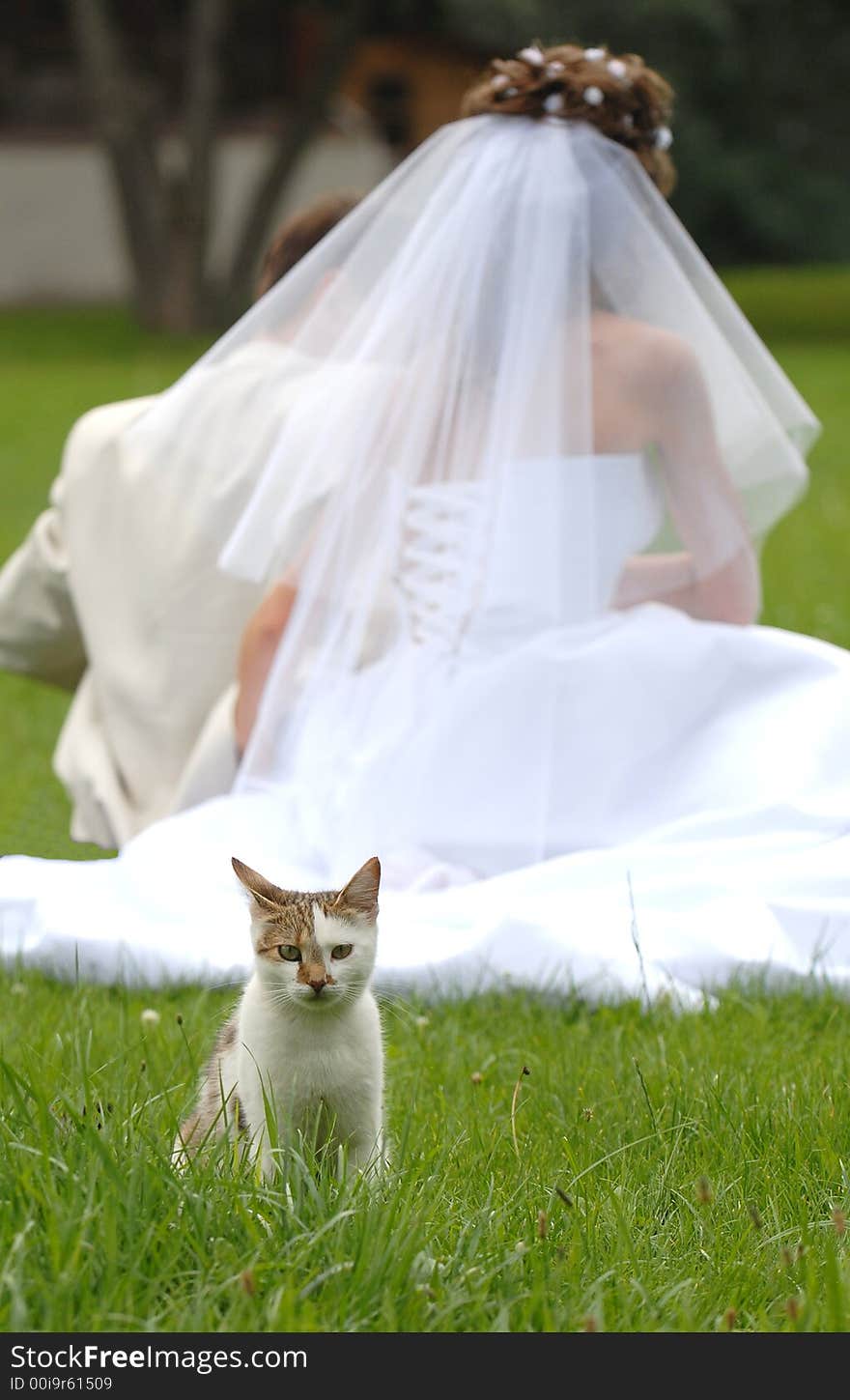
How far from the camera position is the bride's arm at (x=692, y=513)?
4.88m

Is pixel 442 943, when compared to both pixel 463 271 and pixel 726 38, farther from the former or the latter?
pixel 726 38

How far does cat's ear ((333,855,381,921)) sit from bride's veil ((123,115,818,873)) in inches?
74.2

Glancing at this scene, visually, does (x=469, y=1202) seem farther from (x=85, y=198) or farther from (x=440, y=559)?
(x=85, y=198)

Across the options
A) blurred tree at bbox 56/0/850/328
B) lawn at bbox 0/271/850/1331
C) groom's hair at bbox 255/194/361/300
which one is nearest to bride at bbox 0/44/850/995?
lawn at bbox 0/271/850/1331

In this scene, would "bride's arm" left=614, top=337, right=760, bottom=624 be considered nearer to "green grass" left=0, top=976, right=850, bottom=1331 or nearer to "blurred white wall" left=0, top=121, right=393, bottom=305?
"green grass" left=0, top=976, right=850, bottom=1331

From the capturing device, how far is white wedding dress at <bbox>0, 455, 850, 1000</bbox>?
416 centimetres

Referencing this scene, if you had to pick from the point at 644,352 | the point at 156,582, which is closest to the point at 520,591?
the point at 644,352

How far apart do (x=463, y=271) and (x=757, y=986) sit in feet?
6.46

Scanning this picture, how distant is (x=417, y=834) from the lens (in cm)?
452

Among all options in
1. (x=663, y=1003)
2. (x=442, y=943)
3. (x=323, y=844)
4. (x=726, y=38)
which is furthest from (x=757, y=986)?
(x=726, y=38)

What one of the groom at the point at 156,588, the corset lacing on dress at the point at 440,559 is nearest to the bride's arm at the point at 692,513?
the corset lacing on dress at the point at 440,559

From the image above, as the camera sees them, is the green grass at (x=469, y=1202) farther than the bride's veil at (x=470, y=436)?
No

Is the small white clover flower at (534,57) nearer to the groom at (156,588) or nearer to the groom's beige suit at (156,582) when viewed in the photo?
the groom at (156,588)

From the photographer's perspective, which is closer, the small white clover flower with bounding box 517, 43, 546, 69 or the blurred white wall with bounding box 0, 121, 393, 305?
the small white clover flower with bounding box 517, 43, 546, 69
